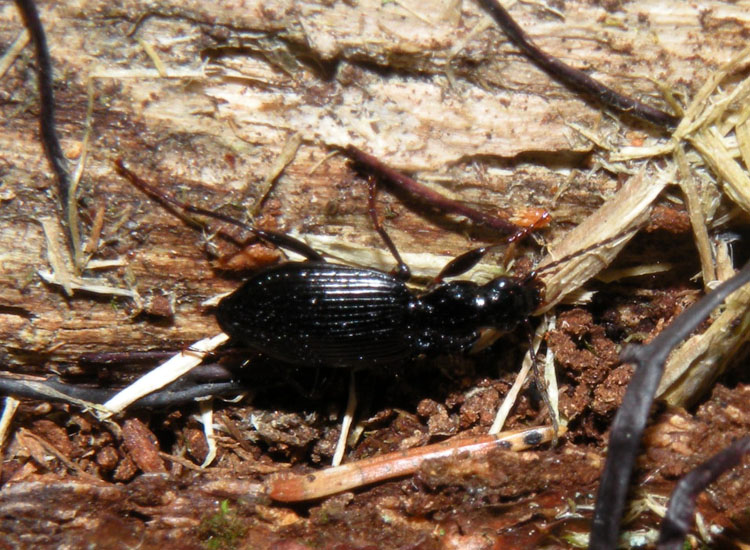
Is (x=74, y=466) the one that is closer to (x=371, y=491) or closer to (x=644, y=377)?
(x=371, y=491)

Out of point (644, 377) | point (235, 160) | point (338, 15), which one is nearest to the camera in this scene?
point (644, 377)

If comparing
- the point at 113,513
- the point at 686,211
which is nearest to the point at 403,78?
the point at 686,211

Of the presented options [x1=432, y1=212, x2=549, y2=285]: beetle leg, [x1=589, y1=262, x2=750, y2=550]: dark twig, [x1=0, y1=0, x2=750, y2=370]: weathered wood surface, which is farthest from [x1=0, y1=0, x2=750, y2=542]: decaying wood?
[x1=589, y1=262, x2=750, y2=550]: dark twig

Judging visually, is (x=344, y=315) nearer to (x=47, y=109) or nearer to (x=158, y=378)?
(x=158, y=378)

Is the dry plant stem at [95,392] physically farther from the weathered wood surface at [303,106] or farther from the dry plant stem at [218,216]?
the dry plant stem at [218,216]

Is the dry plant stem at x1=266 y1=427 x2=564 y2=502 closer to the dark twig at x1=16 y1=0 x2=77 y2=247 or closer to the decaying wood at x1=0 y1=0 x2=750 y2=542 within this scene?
the decaying wood at x1=0 y1=0 x2=750 y2=542

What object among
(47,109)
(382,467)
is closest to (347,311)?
(382,467)
